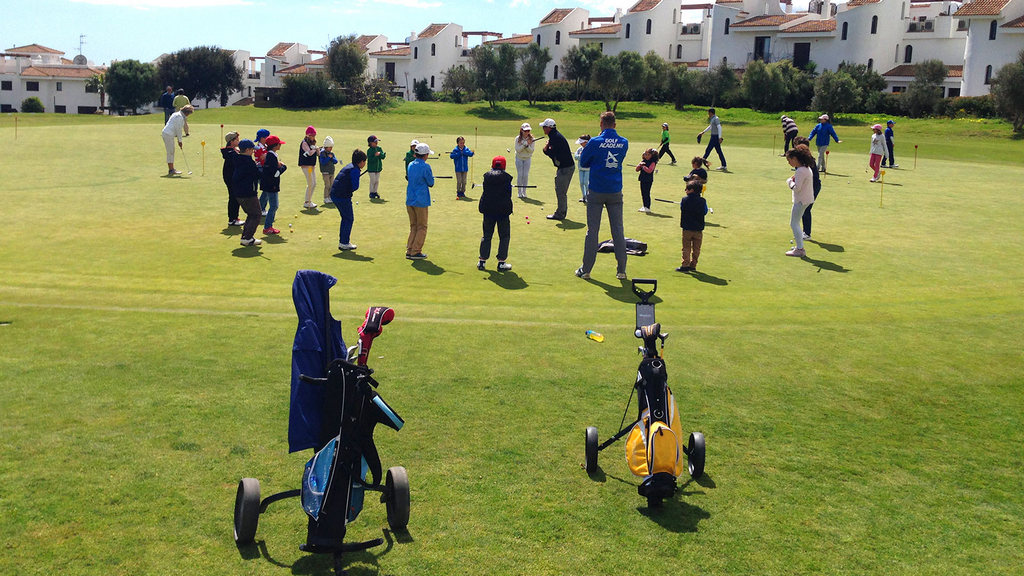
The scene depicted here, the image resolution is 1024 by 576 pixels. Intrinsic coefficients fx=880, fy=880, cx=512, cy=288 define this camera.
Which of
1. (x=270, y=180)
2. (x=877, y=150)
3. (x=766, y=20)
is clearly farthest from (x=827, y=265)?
(x=766, y=20)

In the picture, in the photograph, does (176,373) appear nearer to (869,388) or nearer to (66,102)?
(869,388)

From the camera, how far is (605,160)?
52.4 feet

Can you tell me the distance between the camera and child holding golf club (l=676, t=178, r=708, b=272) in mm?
16767

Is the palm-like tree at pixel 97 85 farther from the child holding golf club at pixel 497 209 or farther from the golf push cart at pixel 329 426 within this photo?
the golf push cart at pixel 329 426

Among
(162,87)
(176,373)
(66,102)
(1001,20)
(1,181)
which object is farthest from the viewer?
(66,102)

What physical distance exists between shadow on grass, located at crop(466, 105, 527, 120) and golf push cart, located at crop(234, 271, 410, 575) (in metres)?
69.0

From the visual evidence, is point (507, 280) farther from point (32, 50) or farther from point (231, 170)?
point (32, 50)

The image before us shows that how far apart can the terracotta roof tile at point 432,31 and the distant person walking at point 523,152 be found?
4118 inches

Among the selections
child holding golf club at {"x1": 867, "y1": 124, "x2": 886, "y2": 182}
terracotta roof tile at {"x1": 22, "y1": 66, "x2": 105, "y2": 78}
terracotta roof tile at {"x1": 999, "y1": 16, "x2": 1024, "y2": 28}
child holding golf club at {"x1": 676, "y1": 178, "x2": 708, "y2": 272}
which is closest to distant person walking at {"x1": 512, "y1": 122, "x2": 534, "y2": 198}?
child holding golf club at {"x1": 676, "y1": 178, "x2": 708, "y2": 272}

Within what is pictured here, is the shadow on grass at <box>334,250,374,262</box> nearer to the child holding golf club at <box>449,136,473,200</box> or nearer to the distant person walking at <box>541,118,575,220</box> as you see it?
the distant person walking at <box>541,118,575,220</box>

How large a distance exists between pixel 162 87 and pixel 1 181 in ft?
337

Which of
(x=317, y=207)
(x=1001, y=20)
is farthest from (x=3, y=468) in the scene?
(x=1001, y=20)

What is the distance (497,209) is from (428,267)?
1824 millimetres

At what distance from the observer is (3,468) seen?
7.73 meters
